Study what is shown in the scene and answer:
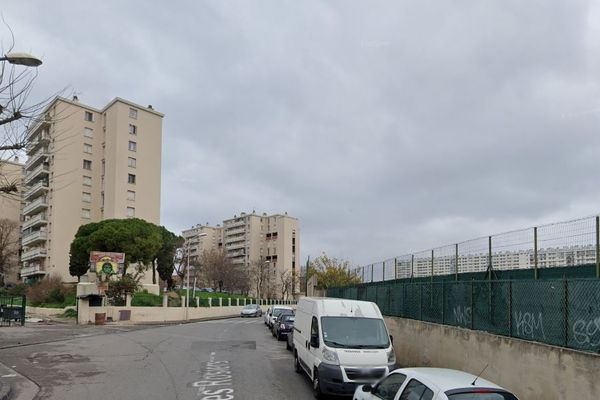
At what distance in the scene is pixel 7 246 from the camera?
84188 millimetres

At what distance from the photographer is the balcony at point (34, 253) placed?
74000 millimetres

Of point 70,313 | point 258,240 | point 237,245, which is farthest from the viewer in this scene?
point 237,245

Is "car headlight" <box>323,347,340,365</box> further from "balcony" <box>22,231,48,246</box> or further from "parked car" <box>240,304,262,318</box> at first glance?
"balcony" <box>22,231,48,246</box>

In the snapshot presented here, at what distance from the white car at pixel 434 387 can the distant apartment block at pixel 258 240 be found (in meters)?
130

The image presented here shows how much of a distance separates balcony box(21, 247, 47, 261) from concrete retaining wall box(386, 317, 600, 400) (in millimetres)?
70500

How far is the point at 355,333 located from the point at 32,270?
76.8 metres

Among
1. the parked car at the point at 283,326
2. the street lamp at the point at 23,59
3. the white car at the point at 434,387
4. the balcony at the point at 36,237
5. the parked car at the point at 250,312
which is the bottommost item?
the parked car at the point at 250,312

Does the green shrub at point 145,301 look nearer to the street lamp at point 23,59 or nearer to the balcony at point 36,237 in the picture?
the balcony at point 36,237

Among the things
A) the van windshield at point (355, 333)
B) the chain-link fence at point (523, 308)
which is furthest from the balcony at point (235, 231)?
the van windshield at point (355, 333)

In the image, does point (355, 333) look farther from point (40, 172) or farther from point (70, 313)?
point (40, 172)

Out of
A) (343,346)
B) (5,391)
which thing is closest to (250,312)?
(5,391)

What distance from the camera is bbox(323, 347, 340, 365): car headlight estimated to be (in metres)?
10.6

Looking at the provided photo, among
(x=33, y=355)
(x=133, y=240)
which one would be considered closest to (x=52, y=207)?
(x=133, y=240)

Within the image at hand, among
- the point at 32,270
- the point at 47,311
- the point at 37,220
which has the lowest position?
the point at 47,311
